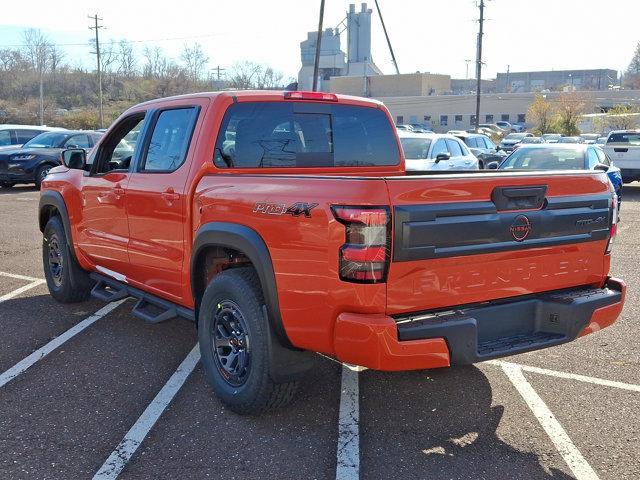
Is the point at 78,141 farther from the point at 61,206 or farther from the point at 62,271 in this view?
the point at 61,206

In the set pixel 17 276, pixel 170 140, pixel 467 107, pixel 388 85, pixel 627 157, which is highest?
pixel 388 85

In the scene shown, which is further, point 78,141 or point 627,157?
point 627,157

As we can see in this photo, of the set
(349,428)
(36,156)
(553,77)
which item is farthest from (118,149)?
(553,77)

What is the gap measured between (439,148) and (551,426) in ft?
33.9

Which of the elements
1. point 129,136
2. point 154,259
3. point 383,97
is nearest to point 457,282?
point 154,259

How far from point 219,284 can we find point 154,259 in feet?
3.37

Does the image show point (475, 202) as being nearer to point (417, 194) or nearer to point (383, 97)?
point (417, 194)

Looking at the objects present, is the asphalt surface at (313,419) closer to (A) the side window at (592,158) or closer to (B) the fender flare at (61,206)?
(B) the fender flare at (61,206)

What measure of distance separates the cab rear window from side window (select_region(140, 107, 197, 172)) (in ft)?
1.06

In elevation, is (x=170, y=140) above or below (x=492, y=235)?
above

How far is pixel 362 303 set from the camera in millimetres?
3092

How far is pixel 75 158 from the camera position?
18.3ft

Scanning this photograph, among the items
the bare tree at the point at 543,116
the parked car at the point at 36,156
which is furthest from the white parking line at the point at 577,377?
the bare tree at the point at 543,116

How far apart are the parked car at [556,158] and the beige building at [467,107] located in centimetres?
7038
